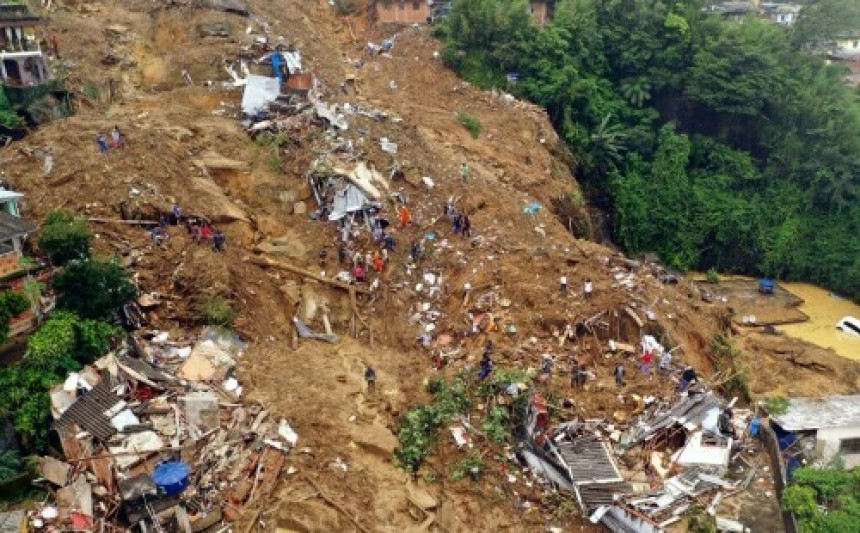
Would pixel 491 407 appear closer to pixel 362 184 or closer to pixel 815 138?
pixel 362 184

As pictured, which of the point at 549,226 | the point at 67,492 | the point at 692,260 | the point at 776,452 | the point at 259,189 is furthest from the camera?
the point at 692,260

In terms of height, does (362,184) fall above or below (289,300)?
above

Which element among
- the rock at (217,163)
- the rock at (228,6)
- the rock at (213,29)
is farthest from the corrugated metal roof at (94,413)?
the rock at (228,6)

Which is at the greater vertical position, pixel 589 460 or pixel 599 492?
pixel 589 460

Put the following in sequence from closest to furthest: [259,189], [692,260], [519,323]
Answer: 1. [519,323]
2. [259,189]
3. [692,260]

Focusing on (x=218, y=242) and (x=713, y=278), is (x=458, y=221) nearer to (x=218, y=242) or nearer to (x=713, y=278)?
(x=218, y=242)

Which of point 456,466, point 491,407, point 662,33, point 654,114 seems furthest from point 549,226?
point 662,33

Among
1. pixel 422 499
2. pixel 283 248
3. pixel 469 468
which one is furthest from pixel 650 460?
pixel 283 248
